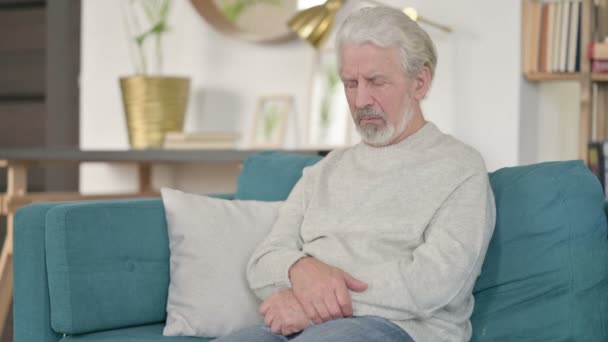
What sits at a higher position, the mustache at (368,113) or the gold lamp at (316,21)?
the gold lamp at (316,21)

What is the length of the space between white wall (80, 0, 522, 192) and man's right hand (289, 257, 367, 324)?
5.13ft

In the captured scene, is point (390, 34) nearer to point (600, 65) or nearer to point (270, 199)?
point (270, 199)

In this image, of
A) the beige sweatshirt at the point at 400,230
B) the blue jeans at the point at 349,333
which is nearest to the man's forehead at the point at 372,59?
the beige sweatshirt at the point at 400,230

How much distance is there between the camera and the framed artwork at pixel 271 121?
3869mm

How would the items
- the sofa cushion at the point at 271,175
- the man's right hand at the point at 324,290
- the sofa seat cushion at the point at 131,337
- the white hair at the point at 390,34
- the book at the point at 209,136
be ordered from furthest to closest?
1. the book at the point at 209,136
2. the sofa cushion at the point at 271,175
3. the sofa seat cushion at the point at 131,337
4. the white hair at the point at 390,34
5. the man's right hand at the point at 324,290

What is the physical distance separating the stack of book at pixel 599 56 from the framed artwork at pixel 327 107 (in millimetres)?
873

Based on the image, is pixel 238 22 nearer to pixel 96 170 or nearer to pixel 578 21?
pixel 96 170

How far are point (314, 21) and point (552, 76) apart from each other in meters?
0.83

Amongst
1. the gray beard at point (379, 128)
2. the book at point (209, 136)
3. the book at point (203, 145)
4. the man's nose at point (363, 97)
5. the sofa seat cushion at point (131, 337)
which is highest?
the man's nose at point (363, 97)

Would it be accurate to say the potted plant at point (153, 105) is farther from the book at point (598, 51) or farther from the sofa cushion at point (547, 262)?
the sofa cushion at point (547, 262)

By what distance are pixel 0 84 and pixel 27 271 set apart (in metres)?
3.09

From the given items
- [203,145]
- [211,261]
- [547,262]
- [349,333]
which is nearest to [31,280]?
[211,261]

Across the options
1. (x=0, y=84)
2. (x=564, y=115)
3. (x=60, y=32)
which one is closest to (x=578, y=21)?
(x=564, y=115)

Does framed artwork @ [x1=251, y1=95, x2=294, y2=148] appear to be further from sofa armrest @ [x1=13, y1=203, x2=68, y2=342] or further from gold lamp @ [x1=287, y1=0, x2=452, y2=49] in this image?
sofa armrest @ [x1=13, y1=203, x2=68, y2=342]
